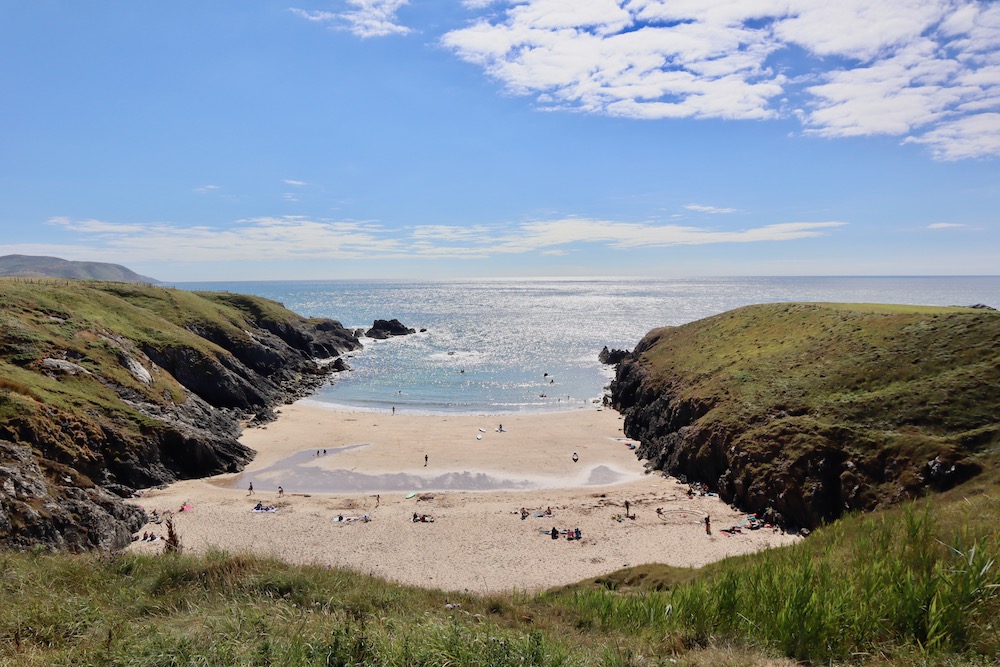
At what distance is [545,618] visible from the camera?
10.6 metres

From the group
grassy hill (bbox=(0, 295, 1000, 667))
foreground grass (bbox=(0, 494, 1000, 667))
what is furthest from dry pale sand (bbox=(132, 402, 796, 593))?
foreground grass (bbox=(0, 494, 1000, 667))

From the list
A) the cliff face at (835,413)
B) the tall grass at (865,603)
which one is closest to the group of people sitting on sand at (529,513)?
the cliff face at (835,413)

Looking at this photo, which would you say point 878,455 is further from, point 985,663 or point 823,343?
point 985,663

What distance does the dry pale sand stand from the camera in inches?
1023

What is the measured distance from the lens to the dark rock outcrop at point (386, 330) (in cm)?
12366

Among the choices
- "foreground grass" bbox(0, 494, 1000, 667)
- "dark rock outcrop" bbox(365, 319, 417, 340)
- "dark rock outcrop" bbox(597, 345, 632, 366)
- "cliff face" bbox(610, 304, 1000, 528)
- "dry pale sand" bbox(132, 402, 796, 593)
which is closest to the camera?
"foreground grass" bbox(0, 494, 1000, 667)

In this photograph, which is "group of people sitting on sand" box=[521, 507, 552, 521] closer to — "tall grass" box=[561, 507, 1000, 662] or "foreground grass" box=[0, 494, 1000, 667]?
"foreground grass" box=[0, 494, 1000, 667]

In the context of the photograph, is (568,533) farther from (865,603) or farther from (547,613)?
(865,603)

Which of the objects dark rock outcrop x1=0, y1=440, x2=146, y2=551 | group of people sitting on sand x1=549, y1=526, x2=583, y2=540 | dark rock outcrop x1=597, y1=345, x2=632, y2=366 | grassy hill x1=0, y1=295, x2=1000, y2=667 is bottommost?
group of people sitting on sand x1=549, y1=526, x2=583, y2=540

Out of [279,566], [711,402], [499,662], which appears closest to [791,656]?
[499,662]

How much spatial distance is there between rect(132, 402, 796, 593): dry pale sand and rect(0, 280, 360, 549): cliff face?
2589 millimetres

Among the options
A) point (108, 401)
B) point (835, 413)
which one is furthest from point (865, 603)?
point (108, 401)

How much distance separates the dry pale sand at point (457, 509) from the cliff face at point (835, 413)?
2.88 m

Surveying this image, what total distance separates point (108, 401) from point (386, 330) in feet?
299
